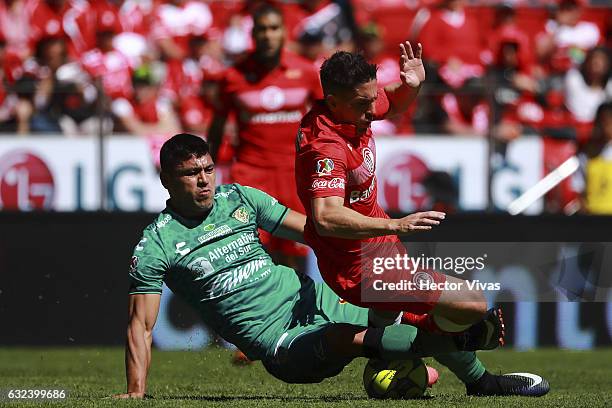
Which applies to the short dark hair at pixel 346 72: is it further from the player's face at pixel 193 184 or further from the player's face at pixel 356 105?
the player's face at pixel 193 184

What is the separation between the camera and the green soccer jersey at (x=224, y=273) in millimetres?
7027

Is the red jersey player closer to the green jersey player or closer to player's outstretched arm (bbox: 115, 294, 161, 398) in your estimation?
the green jersey player

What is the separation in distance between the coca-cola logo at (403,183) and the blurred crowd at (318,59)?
1.23 ft

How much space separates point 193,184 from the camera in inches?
278

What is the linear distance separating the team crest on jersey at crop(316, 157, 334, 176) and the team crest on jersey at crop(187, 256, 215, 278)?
0.94 meters

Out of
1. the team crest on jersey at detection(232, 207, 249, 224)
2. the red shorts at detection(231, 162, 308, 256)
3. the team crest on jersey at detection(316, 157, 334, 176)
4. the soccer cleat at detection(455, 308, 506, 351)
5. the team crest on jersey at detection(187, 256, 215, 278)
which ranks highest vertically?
the team crest on jersey at detection(316, 157, 334, 176)

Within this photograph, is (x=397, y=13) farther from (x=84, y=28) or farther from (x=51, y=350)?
(x=51, y=350)

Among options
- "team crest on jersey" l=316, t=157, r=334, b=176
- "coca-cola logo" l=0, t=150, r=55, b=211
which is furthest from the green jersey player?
"coca-cola logo" l=0, t=150, r=55, b=211

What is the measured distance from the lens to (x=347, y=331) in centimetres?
690

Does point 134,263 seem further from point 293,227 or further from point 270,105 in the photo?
point 270,105

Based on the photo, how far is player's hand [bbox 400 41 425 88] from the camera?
742cm

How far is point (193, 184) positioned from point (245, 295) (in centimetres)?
73

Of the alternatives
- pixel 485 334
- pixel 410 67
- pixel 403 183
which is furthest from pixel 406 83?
pixel 403 183

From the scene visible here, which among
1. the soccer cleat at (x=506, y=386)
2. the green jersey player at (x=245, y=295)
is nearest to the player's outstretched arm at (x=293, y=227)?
the green jersey player at (x=245, y=295)
